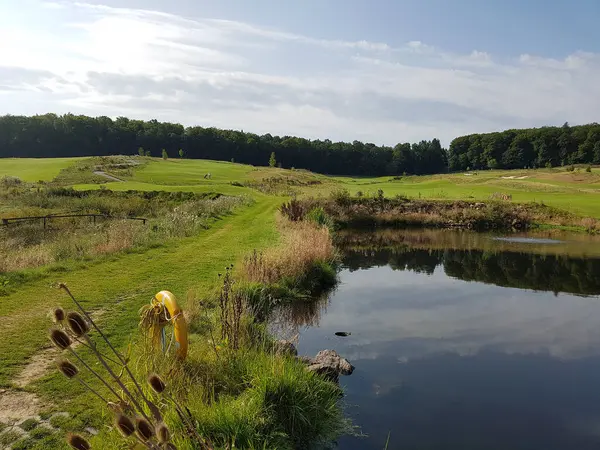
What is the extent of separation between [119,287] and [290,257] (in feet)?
18.7

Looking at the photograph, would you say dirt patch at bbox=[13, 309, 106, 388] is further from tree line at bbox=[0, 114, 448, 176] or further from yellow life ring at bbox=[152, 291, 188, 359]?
tree line at bbox=[0, 114, 448, 176]

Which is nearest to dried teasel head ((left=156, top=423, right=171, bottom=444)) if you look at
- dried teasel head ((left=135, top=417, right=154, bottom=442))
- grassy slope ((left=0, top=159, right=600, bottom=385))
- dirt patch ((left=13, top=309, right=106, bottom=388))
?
dried teasel head ((left=135, top=417, right=154, bottom=442))

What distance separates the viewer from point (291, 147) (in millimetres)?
116375

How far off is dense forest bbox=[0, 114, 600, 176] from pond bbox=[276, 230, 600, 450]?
8487 cm

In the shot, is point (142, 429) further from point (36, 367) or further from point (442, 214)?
point (442, 214)

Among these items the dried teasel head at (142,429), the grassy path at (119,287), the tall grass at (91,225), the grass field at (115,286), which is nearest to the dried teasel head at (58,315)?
the dried teasel head at (142,429)

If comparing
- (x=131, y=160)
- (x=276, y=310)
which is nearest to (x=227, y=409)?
(x=276, y=310)

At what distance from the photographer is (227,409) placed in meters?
6.11

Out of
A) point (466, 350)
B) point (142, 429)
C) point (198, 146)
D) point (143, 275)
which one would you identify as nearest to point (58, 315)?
point (142, 429)

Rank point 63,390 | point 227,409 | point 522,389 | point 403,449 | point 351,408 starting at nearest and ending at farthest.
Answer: point 227,409 < point 63,390 < point 403,449 < point 351,408 < point 522,389

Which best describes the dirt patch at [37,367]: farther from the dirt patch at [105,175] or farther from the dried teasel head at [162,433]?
the dirt patch at [105,175]

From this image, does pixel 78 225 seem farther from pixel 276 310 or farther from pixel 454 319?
pixel 454 319

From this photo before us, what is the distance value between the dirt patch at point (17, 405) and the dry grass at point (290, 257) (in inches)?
308

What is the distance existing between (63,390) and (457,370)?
7714mm
